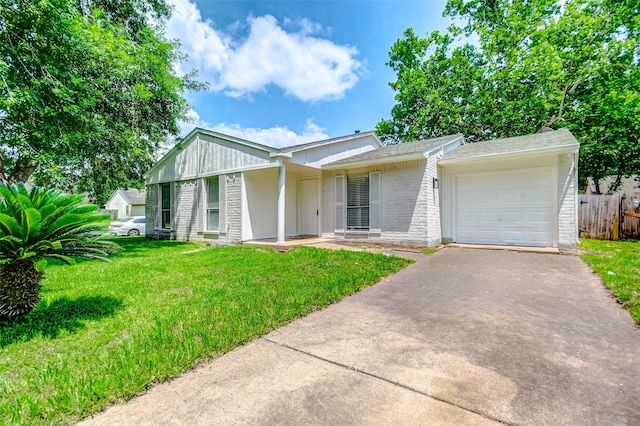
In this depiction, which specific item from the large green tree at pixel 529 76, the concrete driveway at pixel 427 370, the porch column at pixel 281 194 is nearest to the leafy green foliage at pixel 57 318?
the concrete driveway at pixel 427 370

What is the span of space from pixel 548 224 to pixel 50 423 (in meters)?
9.86

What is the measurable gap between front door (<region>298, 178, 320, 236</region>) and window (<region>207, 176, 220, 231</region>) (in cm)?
306

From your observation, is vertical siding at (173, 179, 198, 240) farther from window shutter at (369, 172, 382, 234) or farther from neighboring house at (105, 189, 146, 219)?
neighboring house at (105, 189, 146, 219)

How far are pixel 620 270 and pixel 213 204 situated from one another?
1111 cm

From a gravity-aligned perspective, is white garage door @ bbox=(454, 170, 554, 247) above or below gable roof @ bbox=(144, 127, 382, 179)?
below

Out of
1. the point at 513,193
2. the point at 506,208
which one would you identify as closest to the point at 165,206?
the point at 506,208

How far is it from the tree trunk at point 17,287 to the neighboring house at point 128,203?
31.0 meters

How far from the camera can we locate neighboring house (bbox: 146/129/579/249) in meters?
7.89

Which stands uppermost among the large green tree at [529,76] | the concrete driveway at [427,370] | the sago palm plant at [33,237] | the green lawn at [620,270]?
the large green tree at [529,76]

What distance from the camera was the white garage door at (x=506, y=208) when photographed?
25.9 feet

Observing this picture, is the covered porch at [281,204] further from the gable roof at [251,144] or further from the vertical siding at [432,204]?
the vertical siding at [432,204]

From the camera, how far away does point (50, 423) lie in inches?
69.9

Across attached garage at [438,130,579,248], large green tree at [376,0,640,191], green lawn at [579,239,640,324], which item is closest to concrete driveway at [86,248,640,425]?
green lawn at [579,239,640,324]

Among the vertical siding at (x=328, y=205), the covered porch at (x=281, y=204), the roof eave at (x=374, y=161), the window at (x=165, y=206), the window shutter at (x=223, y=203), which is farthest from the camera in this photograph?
the window at (x=165, y=206)
